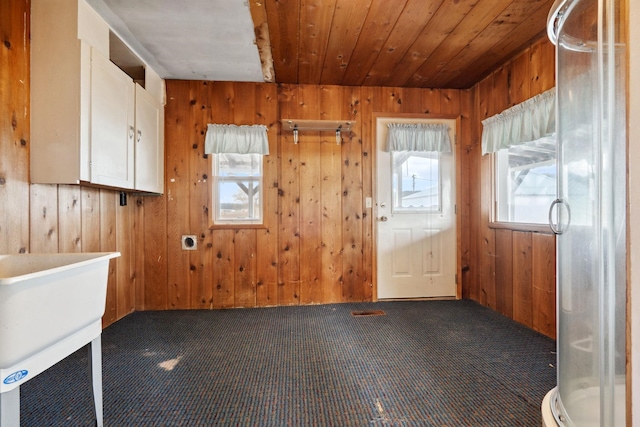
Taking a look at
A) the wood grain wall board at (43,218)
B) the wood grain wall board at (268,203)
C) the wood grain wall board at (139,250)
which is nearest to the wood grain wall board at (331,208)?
the wood grain wall board at (268,203)

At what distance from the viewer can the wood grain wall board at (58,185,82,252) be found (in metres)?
2.00

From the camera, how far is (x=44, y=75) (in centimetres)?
175

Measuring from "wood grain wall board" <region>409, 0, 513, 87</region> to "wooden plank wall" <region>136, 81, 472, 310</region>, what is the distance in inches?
16.5

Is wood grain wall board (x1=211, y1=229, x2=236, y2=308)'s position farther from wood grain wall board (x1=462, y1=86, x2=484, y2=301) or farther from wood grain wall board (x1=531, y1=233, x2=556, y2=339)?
wood grain wall board (x1=531, y1=233, x2=556, y2=339)

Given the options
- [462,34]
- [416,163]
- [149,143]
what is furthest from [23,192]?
[416,163]

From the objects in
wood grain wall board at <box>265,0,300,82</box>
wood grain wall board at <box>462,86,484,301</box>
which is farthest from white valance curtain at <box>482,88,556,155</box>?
wood grain wall board at <box>265,0,300,82</box>

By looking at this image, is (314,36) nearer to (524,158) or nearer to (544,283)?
(524,158)

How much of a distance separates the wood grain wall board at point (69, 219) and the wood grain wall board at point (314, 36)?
1.92 m

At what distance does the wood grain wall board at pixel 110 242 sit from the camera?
2.44 meters

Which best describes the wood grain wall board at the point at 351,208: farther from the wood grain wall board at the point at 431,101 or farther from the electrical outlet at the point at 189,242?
the electrical outlet at the point at 189,242

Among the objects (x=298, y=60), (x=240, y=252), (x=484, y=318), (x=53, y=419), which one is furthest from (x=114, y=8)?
(x=484, y=318)

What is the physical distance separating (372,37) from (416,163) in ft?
4.47

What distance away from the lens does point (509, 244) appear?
267 centimetres

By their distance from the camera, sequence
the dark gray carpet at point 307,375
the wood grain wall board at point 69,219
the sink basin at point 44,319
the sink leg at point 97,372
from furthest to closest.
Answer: the wood grain wall board at point 69,219 → the dark gray carpet at point 307,375 → the sink leg at point 97,372 → the sink basin at point 44,319
